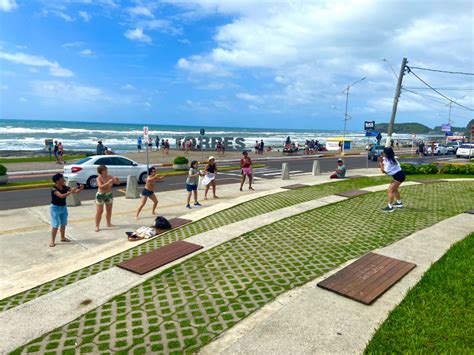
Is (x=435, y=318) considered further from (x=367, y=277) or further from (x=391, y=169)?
(x=391, y=169)

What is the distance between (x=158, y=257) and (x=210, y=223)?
2.45 meters

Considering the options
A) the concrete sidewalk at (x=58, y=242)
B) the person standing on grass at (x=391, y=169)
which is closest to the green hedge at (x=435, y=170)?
the person standing on grass at (x=391, y=169)

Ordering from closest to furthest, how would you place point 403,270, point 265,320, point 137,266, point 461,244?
point 265,320 → point 403,270 → point 137,266 → point 461,244

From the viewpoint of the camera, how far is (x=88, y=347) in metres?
3.50

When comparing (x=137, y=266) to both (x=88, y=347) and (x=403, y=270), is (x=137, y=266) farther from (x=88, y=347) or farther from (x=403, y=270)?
(x=403, y=270)

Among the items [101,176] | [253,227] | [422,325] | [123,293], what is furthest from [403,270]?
[101,176]

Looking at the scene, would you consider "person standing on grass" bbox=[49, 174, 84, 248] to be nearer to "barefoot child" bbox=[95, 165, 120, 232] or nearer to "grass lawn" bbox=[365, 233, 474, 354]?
"barefoot child" bbox=[95, 165, 120, 232]

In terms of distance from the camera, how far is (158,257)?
19.1ft

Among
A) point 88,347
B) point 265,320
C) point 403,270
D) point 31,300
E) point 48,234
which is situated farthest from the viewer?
point 48,234

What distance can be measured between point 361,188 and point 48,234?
10258 mm

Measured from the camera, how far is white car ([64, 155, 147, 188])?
14.4m

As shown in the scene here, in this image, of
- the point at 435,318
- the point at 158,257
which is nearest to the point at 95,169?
the point at 158,257

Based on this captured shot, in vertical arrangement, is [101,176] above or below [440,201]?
above

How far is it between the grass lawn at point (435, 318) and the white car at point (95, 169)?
1342 cm
